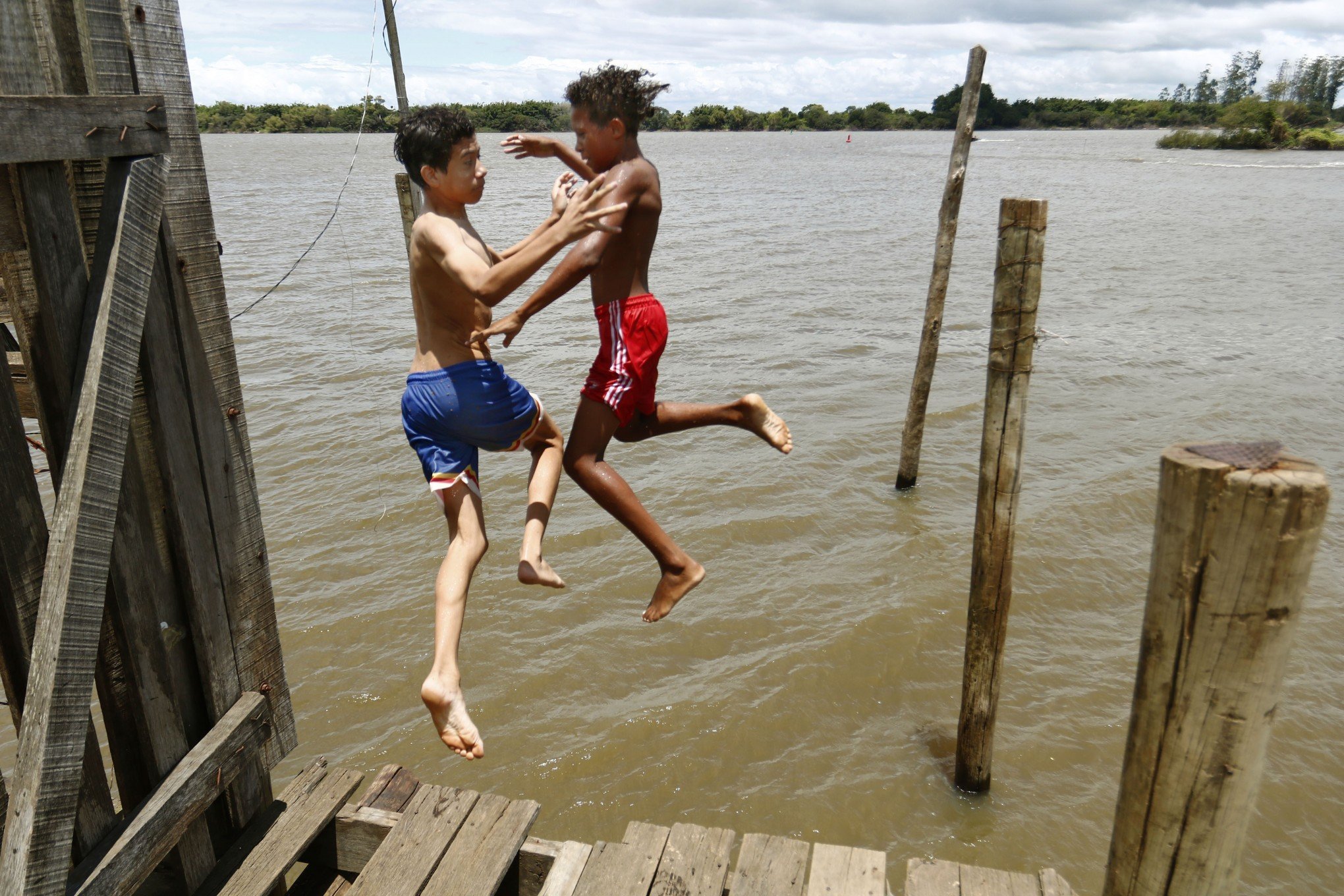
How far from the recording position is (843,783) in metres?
6.11

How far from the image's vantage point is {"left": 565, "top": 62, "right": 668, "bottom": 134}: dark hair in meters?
3.58

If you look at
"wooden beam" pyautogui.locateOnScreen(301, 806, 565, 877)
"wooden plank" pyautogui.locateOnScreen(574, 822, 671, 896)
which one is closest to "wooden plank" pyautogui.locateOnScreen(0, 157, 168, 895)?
"wooden beam" pyautogui.locateOnScreen(301, 806, 565, 877)

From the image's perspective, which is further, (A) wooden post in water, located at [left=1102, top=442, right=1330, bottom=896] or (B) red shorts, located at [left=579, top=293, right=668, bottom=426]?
(B) red shorts, located at [left=579, top=293, right=668, bottom=426]

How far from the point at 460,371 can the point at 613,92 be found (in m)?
1.20

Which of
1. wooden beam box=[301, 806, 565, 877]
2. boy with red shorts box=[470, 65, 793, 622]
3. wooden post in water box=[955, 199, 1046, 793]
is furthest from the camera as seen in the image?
wooden post in water box=[955, 199, 1046, 793]

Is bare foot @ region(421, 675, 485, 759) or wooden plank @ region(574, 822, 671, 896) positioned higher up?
bare foot @ region(421, 675, 485, 759)

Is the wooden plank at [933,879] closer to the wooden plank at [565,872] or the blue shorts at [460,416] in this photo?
the wooden plank at [565,872]

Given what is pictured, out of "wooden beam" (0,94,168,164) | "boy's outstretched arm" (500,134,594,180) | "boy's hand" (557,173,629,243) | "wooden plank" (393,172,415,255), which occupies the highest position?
"wooden beam" (0,94,168,164)

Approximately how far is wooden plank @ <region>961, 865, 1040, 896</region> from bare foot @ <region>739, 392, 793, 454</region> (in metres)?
1.92

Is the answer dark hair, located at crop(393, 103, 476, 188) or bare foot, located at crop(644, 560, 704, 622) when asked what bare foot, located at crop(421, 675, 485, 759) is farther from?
dark hair, located at crop(393, 103, 476, 188)

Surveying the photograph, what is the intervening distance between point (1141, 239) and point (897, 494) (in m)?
18.6

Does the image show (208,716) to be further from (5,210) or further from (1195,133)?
(1195,133)

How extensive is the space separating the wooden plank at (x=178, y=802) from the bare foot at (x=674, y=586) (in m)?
1.60

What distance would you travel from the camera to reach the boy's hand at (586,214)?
3.18 metres
